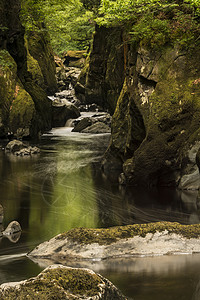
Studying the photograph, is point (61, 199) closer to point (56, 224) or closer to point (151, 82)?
point (56, 224)

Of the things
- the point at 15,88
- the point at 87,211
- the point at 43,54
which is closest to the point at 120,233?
the point at 87,211

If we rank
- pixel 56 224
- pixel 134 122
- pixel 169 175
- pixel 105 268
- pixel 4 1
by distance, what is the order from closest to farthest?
pixel 105 268 → pixel 56 224 → pixel 169 175 → pixel 134 122 → pixel 4 1

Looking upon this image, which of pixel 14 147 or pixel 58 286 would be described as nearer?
Result: pixel 58 286

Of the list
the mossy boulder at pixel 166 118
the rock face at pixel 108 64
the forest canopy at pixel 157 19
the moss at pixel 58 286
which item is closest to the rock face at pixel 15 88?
the rock face at pixel 108 64

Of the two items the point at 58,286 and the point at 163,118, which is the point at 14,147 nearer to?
the point at 163,118

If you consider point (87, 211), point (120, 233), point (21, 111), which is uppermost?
point (21, 111)

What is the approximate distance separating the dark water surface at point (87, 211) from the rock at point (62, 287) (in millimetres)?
786

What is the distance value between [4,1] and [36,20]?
5.75m

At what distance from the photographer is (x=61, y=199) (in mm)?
10031

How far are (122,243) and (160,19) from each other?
872cm

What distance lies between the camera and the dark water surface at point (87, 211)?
3.85 metres

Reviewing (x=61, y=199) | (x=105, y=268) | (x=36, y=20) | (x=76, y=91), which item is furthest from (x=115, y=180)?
(x=76, y=91)

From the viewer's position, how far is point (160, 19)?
1146 centimetres

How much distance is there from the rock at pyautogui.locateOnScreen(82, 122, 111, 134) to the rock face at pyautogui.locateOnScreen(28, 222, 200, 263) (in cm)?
2320
